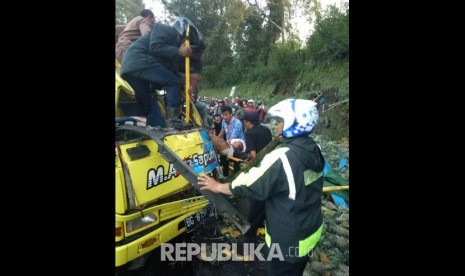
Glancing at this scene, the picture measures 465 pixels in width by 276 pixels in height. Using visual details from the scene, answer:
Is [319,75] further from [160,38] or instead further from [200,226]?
[200,226]

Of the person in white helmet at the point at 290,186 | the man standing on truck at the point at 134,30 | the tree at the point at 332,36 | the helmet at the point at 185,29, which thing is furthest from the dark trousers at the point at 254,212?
the man standing on truck at the point at 134,30

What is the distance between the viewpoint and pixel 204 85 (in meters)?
2.81

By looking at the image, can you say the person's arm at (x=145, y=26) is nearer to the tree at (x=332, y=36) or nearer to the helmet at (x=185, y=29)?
the helmet at (x=185, y=29)

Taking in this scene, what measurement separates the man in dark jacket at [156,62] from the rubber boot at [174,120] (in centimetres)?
1

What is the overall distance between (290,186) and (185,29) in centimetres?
158

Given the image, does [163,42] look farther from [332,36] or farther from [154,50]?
[332,36]

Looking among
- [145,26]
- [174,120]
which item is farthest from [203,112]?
[145,26]

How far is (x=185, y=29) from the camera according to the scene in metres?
2.63
